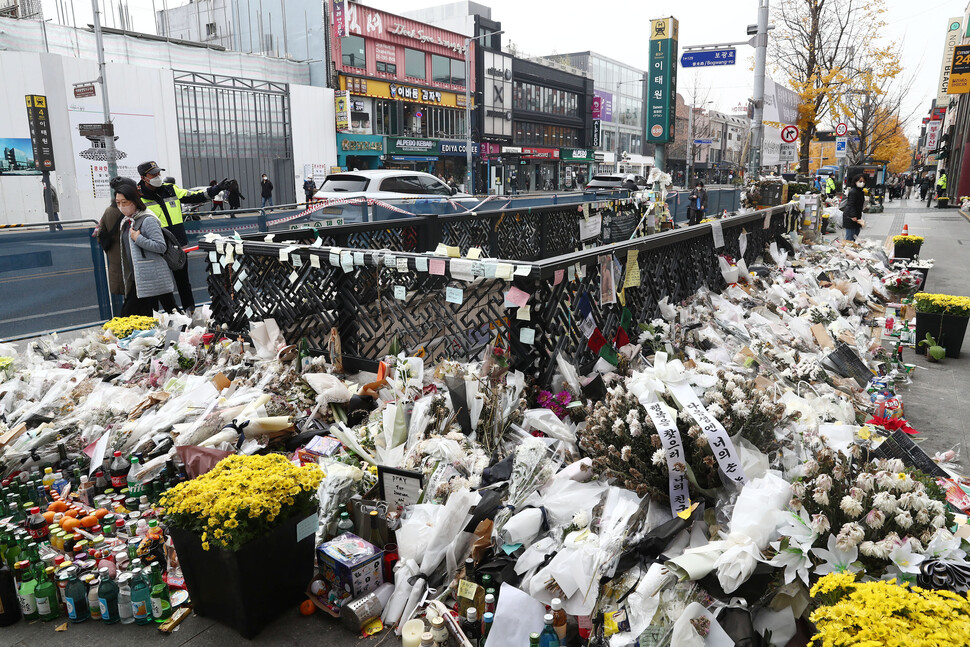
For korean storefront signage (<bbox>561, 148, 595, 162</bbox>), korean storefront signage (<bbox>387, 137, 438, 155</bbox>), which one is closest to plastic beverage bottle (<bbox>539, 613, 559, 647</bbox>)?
korean storefront signage (<bbox>387, 137, 438, 155</bbox>)

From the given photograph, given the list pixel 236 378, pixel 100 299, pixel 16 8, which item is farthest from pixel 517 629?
pixel 16 8

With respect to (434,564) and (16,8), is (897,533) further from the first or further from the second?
(16,8)

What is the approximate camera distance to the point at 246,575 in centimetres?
281

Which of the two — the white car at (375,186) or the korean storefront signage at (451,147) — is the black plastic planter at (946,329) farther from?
the korean storefront signage at (451,147)

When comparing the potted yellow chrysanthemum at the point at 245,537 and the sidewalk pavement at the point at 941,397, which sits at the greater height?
the potted yellow chrysanthemum at the point at 245,537

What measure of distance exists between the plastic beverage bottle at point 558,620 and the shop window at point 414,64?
152 feet

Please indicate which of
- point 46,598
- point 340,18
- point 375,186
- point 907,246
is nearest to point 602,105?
point 340,18

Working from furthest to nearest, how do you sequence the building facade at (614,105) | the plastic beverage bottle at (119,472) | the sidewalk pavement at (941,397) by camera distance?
the building facade at (614,105)
the sidewalk pavement at (941,397)
the plastic beverage bottle at (119,472)

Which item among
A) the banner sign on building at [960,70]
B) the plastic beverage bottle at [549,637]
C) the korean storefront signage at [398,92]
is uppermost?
the korean storefront signage at [398,92]

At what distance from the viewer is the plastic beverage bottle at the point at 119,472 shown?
4047 millimetres

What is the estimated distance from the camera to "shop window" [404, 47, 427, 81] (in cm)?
4516

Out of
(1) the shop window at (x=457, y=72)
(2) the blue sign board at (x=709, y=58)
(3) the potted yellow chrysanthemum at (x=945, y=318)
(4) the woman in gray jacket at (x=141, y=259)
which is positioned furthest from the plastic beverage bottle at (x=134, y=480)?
(1) the shop window at (x=457, y=72)

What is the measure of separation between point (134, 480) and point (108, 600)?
1128 mm

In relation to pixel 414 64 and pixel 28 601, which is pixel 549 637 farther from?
pixel 414 64
